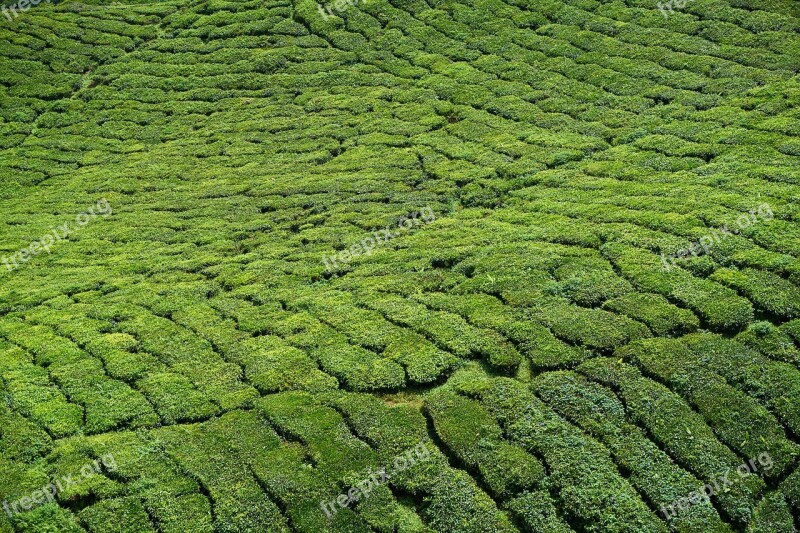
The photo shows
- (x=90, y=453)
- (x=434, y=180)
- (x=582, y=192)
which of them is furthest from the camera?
(x=434, y=180)

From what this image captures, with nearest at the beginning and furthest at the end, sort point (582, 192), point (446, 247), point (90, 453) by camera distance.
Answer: point (90, 453)
point (446, 247)
point (582, 192)

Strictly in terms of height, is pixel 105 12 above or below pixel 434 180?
above

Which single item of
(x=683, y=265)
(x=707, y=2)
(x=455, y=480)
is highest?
(x=707, y=2)

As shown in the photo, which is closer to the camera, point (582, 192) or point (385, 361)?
point (385, 361)

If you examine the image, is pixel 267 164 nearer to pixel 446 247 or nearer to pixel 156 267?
pixel 156 267

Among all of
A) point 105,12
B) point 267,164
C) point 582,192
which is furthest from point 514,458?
point 105,12

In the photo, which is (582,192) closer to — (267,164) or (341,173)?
(341,173)
